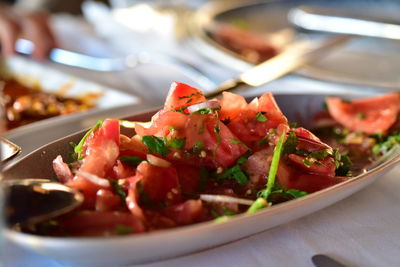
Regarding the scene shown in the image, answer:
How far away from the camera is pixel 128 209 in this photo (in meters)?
0.76

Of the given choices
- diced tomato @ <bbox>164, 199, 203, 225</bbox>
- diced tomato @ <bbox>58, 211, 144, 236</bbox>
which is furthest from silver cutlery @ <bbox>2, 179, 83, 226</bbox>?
diced tomato @ <bbox>164, 199, 203, 225</bbox>

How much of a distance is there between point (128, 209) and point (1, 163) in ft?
0.92

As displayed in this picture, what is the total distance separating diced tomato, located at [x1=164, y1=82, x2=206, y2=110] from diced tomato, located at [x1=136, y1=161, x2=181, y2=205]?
162mm

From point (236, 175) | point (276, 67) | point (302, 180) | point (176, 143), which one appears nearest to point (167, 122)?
point (176, 143)

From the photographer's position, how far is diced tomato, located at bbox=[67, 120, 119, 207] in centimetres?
78

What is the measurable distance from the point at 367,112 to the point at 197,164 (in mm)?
559

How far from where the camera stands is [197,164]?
2.88 ft

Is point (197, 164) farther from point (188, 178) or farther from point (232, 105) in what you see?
point (232, 105)

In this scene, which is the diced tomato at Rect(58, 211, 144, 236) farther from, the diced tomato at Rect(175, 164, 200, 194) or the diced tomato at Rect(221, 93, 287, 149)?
the diced tomato at Rect(221, 93, 287, 149)

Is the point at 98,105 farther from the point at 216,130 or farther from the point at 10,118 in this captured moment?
the point at 216,130

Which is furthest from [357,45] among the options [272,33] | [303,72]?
[303,72]

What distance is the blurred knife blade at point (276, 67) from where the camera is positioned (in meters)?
1.43

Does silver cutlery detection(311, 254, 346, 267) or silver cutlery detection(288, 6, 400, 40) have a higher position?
silver cutlery detection(288, 6, 400, 40)

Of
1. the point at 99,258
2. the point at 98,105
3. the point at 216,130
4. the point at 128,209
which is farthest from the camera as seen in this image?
the point at 98,105
